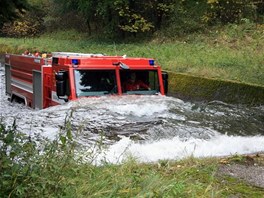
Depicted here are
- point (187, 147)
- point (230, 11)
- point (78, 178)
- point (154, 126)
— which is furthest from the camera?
point (230, 11)

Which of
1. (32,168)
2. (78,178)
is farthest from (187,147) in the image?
(32,168)

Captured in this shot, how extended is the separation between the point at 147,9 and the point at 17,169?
91.6 ft

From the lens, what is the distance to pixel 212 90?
14297 mm

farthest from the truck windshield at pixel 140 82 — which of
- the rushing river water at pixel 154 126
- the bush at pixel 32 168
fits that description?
the bush at pixel 32 168

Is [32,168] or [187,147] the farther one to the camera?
[187,147]

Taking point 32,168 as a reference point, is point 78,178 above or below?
below

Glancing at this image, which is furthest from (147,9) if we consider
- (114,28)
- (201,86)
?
(201,86)

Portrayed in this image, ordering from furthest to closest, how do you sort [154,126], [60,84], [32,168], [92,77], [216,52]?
[216,52], [92,77], [60,84], [154,126], [32,168]

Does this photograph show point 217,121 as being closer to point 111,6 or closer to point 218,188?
point 218,188

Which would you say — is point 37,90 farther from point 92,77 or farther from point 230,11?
point 230,11

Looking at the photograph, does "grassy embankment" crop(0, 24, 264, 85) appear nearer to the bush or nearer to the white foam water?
the white foam water

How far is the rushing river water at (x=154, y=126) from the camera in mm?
7656

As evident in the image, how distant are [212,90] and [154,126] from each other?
556cm

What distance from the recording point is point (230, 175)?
5.45m
